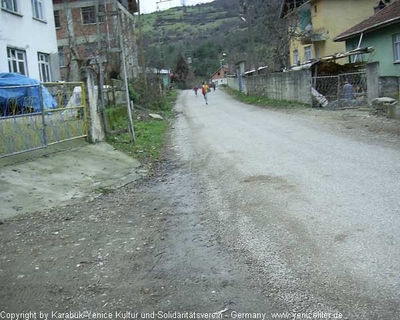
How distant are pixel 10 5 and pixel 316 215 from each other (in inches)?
713

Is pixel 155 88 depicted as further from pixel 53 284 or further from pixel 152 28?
pixel 152 28

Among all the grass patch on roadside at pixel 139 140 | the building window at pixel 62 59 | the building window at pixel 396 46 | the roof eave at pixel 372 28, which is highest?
the building window at pixel 62 59

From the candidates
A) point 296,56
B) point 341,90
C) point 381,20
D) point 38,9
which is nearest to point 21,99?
point 38,9

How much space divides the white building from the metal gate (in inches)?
288

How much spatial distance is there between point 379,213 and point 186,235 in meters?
2.38

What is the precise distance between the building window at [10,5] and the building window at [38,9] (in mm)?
1675

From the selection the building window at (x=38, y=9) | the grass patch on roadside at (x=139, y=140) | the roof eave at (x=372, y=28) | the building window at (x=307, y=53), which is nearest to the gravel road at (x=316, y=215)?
the grass patch on roadside at (x=139, y=140)

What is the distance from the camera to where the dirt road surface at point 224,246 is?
389 centimetres

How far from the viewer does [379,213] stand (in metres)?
5.81

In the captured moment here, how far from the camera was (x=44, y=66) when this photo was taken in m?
23.2

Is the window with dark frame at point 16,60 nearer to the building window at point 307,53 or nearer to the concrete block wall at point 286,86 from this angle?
the concrete block wall at point 286,86

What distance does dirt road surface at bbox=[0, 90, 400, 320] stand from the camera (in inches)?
153

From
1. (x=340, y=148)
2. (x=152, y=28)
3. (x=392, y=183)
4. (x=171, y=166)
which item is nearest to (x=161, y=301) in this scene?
(x=392, y=183)

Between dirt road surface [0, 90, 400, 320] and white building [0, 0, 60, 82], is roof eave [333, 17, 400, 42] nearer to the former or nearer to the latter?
dirt road surface [0, 90, 400, 320]
